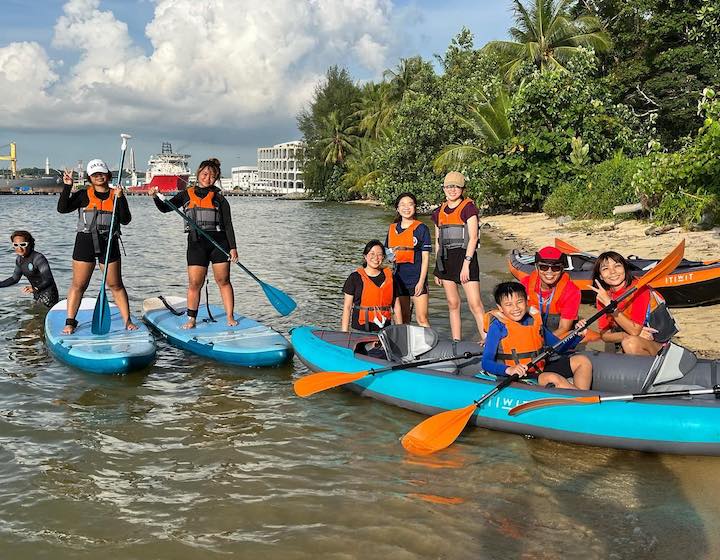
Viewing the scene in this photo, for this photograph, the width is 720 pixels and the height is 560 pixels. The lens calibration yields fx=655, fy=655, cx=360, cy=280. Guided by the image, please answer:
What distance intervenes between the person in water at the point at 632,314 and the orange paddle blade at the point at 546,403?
109 centimetres

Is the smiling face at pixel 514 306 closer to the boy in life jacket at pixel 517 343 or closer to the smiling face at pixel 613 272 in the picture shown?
the boy in life jacket at pixel 517 343

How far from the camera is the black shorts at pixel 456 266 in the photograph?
629cm

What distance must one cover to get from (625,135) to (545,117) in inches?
106

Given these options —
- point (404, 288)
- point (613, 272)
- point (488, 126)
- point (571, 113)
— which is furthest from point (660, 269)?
point (488, 126)

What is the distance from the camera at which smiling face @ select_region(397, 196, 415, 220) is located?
6.22 metres

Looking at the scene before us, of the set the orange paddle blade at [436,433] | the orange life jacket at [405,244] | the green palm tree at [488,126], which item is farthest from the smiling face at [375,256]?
the green palm tree at [488,126]

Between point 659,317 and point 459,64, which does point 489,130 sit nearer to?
point 459,64

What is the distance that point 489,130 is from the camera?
75.9 feet

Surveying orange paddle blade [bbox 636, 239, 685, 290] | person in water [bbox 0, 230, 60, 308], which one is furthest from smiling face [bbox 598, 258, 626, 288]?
person in water [bbox 0, 230, 60, 308]

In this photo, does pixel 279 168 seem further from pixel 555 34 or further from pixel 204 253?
pixel 204 253

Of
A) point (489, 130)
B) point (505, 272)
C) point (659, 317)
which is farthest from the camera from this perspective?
point (489, 130)

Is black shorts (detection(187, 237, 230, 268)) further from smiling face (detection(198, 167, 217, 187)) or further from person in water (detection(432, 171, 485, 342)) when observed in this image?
person in water (detection(432, 171, 485, 342))

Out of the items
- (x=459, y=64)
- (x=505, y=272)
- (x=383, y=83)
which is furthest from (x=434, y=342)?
(x=383, y=83)

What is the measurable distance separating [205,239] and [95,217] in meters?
1.08
